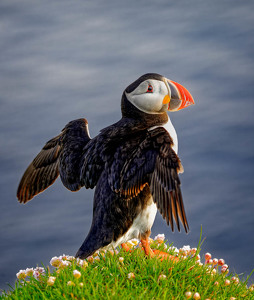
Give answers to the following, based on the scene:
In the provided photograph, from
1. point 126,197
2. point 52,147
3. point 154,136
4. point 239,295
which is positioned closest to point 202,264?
point 239,295

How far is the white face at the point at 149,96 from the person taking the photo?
6.22 metres

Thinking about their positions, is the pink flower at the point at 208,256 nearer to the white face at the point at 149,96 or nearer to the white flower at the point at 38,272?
the white face at the point at 149,96

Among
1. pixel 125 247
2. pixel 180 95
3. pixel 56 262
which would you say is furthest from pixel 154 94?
pixel 56 262

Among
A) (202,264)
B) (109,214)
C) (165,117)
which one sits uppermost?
(165,117)

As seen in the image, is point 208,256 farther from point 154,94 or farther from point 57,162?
point 57,162

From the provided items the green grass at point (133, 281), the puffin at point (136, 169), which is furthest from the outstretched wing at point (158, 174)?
the green grass at point (133, 281)

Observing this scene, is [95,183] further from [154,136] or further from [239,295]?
[239,295]

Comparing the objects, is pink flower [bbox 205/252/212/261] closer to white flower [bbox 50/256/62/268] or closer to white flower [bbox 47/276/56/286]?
white flower [bbox 50/256/62/268]

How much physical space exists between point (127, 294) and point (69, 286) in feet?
1.83

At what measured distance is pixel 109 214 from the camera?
6.03 metres

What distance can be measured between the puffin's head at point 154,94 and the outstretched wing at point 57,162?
113 cm

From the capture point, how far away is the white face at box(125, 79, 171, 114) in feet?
20.4

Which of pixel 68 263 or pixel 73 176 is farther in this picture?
pixel 73 176

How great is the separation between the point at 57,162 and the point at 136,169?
79.1 inches
